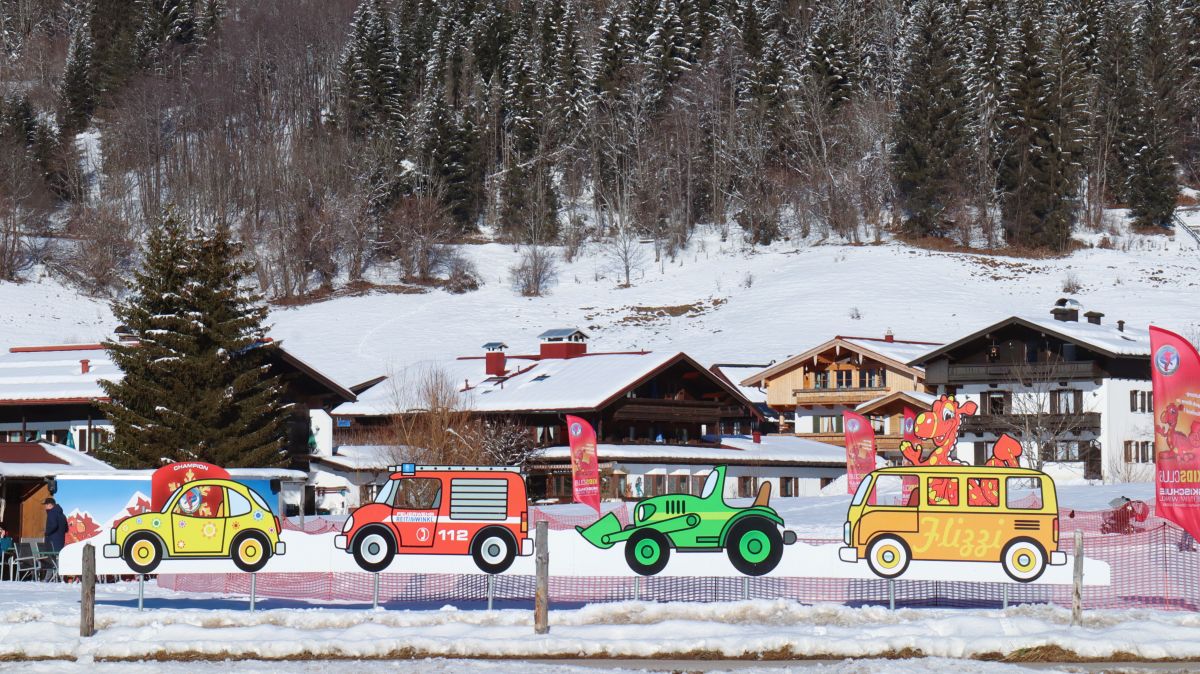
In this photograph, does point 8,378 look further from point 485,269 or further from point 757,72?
point 757,72

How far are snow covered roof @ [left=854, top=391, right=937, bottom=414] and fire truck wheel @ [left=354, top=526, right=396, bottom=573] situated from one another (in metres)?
50.3

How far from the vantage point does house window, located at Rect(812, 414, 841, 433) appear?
2916 inches

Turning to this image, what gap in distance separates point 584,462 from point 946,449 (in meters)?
7.64

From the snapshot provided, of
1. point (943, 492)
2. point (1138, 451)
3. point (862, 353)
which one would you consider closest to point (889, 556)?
point (943, 492)

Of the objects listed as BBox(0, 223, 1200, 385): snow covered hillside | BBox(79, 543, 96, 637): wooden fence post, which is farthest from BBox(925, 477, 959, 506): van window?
BBox(0, 223, 1200, 385): snow covered hillside

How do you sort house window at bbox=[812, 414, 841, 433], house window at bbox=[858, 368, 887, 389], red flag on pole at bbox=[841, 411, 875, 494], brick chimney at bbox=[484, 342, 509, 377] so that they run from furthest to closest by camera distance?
house window at bbox=[812, 414, 841, 433] < house window at bbox=[858, 368, 887, 389] < brick chimney at bbox=[484, 342, 509, 377] < red flag on pole at bbox=[841, 411, 875, 494]

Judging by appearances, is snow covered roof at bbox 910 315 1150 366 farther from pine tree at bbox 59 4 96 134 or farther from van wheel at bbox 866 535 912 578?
pine tree at bbox 59 4 96 134

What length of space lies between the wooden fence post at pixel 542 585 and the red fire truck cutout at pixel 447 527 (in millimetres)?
2046

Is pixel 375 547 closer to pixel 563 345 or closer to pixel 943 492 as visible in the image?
pixel 943 492

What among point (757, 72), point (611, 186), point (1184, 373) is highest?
point (757, 72)

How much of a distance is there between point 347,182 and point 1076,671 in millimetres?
104843

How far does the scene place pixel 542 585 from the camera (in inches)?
712

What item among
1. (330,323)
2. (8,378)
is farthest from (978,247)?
(8,378)

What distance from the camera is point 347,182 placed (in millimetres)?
116750
